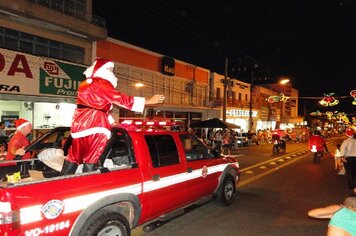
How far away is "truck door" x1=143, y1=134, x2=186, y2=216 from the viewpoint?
497cm

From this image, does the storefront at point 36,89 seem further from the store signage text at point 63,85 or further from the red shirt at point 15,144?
the red shirt at point 15,144

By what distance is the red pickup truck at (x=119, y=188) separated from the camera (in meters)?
3.32

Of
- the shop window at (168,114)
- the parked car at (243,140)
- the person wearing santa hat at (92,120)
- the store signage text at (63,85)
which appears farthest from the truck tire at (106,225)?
the shop window at (168,114)

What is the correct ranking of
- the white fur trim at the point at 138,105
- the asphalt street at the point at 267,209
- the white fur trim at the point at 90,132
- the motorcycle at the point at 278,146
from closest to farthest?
the white fur trim at the point at 90,132 → the white fur trim at the point at 138,105 → the asphalt street at the point at 267,209 → the motorcycle at the point at 278,146

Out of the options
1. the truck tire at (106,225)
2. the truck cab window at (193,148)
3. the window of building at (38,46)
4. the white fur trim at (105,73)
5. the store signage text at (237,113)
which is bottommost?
the truck tire at (106,225)

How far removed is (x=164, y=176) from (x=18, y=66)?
42.4 ft

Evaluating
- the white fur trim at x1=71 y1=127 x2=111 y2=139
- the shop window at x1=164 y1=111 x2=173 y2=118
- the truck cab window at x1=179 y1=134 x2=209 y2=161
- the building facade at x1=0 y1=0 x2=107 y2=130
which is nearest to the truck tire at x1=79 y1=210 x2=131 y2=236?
the white fur trim at x1=71 y1=127 x2=111 y2=139

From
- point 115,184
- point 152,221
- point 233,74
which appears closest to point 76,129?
point 115,184

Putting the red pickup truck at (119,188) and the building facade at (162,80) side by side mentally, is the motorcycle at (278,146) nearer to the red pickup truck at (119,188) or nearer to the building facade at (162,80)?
the building facade at (162,80)

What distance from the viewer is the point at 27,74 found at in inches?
630

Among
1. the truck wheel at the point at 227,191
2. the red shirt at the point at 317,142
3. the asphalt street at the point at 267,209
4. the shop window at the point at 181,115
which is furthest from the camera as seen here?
the shop window at the point at 181,115

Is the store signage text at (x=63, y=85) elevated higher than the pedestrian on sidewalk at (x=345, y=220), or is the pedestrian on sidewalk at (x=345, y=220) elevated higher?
the store signage text at (x=63, y=85)

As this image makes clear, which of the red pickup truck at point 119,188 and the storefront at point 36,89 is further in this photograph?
the storefront at point 36,89

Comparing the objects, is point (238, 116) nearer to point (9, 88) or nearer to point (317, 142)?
point (317, 142)
